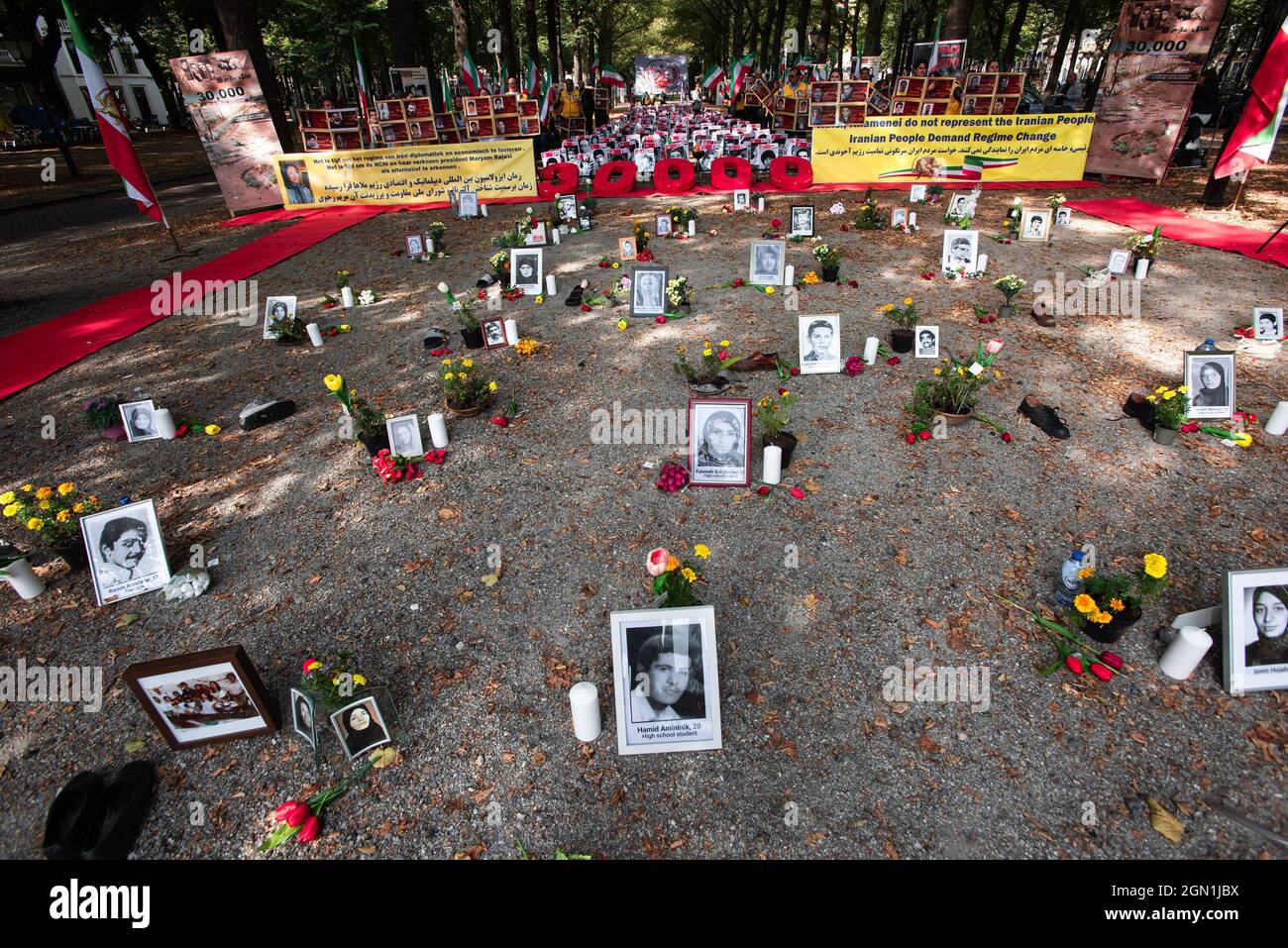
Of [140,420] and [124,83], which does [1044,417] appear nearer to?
[140,420]

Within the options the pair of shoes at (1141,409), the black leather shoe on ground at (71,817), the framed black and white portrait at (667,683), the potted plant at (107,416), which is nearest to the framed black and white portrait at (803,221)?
the pair of shoes at (1141,409)

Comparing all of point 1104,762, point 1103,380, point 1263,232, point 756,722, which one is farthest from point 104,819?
point 1263,232

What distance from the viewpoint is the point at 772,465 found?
5430mm

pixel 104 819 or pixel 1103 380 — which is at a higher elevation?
pixel 1103 380

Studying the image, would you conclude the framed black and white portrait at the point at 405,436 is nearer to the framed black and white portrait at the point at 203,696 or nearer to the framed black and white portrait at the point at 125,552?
the framed black and white portrait at the point at 125,552

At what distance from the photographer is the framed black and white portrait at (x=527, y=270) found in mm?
10008

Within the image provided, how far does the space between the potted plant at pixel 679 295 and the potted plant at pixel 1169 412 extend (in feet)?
18.5

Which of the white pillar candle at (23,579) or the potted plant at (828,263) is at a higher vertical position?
the potted plant at (828,263)

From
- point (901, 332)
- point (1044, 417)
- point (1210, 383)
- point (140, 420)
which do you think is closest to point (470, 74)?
point (140, 420)

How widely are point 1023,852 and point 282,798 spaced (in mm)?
4021

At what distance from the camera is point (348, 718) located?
3.47 meters

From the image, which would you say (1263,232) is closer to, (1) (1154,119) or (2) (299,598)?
(1) (1154,119)

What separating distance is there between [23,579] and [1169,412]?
33.4 feet

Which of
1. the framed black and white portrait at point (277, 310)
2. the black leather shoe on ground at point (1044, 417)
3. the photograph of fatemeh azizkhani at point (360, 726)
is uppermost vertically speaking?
the framed black and white portrait at point (277, 310)
